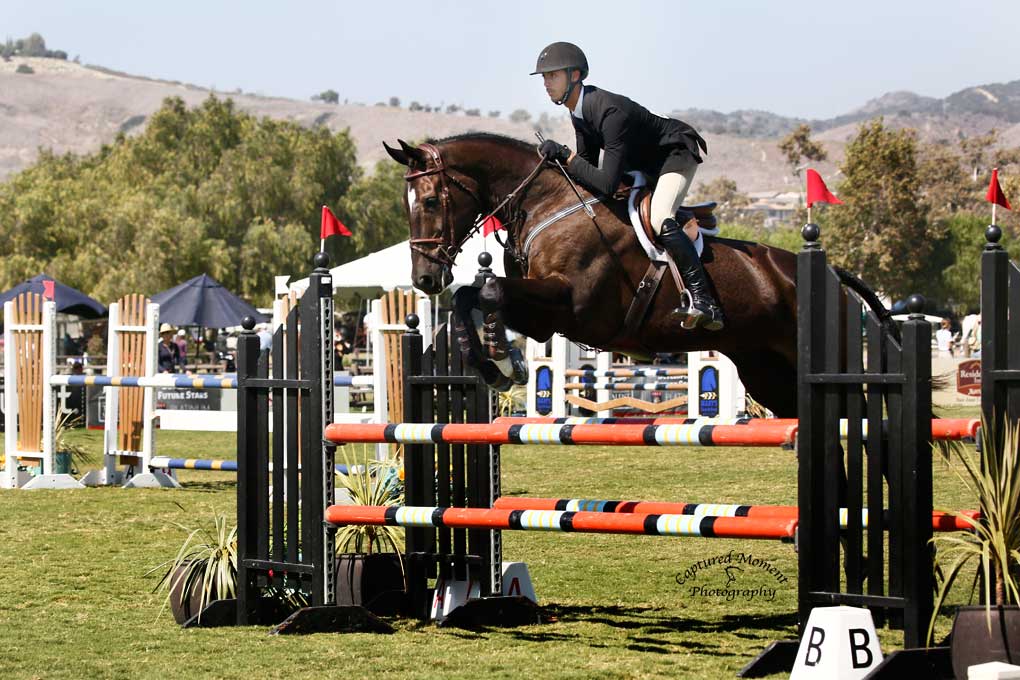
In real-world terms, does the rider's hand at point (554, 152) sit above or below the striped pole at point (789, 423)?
above

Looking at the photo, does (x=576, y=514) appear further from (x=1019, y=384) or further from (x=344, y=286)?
(x=344, y=286)

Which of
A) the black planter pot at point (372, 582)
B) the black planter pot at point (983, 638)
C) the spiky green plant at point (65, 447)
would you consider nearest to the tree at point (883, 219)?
the spiky green plant at point (65, 447)

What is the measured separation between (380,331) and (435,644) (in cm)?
580

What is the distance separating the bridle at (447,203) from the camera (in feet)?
17.8

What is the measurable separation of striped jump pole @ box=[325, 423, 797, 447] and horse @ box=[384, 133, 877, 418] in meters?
0.39

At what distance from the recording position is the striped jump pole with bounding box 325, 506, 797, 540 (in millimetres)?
4234

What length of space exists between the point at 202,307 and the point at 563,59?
19051 millimetres

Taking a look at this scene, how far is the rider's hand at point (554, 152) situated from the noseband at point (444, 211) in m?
0.32

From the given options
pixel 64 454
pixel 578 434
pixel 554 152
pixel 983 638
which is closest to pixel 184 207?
pixel 64 454

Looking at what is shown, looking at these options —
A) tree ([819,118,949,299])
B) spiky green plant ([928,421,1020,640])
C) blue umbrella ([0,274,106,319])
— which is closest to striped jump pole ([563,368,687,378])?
blue umbrella ([0,274,106,319])

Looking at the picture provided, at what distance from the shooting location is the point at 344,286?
22125mm

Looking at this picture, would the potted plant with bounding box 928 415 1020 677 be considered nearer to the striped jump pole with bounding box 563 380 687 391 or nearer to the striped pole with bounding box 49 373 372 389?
the striped pole with bounding box 49 373 372 389

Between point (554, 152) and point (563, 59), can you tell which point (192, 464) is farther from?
point (563, 59)

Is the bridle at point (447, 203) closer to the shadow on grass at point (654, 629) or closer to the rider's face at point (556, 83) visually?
the rider's face at point (556, 83)
